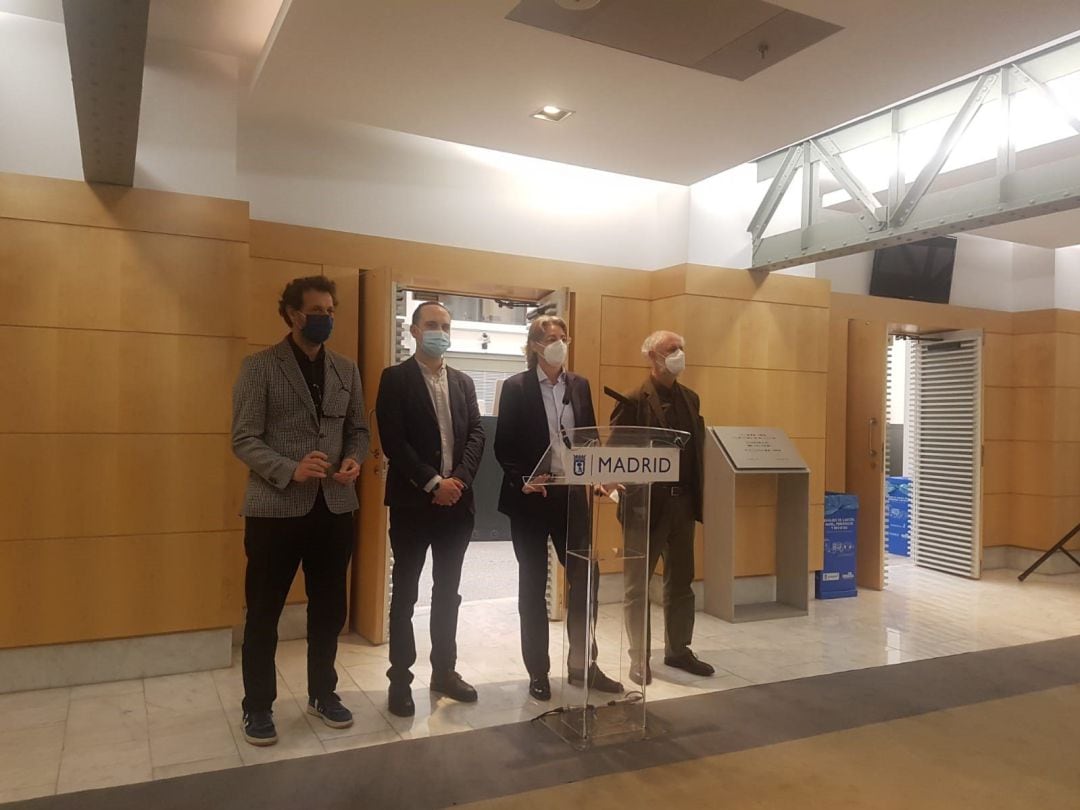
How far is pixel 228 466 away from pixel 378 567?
928mm

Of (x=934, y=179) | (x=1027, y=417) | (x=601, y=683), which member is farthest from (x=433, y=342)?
(x=1027, y=417)

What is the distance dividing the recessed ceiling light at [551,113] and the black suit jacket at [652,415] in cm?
140

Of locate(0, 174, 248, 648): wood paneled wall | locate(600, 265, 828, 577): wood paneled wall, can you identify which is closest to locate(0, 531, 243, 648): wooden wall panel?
locate(0, 174, 248, 648): wood paneled wall

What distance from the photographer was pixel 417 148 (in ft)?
15.5

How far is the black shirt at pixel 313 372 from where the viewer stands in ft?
10.2

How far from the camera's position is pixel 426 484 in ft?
10.6

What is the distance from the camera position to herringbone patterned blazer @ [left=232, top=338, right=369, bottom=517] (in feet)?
9.71

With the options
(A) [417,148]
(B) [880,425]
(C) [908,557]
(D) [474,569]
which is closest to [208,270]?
(A) [417,148]

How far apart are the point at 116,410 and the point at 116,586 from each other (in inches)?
32.2

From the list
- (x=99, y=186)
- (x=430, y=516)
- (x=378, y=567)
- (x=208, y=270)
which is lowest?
(x=378, y=567)

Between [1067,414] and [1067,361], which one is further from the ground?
[1067,361]

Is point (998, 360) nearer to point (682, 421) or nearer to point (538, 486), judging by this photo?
point (682, 421)

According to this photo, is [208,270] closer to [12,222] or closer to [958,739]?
[12,222]

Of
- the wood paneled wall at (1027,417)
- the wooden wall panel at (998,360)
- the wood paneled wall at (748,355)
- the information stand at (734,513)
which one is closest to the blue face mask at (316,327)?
the wood paneled wall at (748,355)
